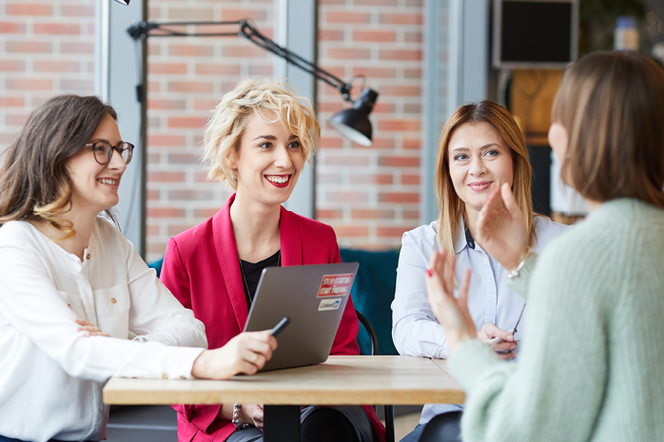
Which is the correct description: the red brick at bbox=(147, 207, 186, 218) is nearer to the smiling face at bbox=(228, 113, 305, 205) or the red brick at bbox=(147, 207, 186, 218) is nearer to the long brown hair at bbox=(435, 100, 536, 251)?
→ the smiling face at bbox=(228, 113, 305, 205)

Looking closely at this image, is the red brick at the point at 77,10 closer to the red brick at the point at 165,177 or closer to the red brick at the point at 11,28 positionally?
the red brick at the point at 11,28

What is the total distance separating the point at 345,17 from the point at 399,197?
1.10 m

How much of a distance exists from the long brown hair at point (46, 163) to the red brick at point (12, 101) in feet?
4.32

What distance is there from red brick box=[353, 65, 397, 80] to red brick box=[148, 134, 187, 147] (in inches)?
43.4

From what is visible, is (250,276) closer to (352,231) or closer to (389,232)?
(352,231)

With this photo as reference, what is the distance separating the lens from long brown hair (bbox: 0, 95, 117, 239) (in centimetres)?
143

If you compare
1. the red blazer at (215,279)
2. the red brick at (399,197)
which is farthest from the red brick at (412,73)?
the red blazer at (215,279)

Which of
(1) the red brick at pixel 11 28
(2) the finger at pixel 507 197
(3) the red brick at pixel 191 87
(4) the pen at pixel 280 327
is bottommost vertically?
(4) the pen at pixel 280 327

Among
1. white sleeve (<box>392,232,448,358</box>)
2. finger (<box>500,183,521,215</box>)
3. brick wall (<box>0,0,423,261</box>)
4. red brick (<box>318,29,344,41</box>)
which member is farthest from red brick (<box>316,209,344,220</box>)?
finger (<box>500,183,521,215</box>)

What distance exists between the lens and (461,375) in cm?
108

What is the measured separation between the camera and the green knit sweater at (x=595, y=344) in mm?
905

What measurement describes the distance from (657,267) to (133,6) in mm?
2398

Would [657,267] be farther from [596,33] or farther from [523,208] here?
[596,33]

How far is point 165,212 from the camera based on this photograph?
3105 millimetres
